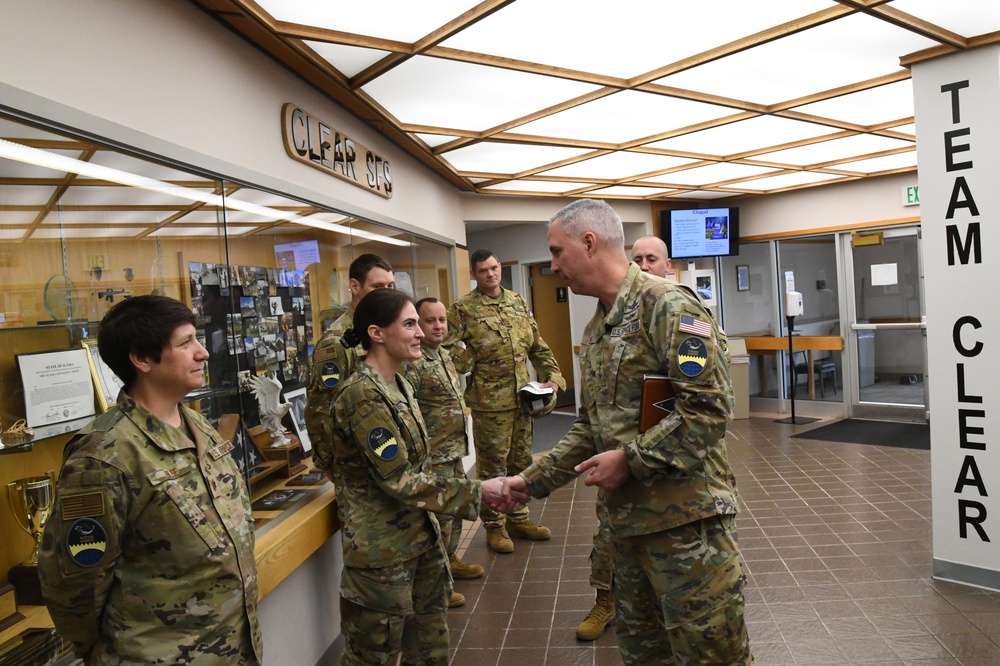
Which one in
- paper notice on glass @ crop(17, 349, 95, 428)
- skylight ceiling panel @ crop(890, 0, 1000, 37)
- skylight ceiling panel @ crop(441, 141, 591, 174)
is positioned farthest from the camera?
skylight ceiling panel @ crop(441, 141, 591, 174)

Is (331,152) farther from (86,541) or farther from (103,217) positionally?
(86,541)

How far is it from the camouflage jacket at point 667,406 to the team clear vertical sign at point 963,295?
2236mm

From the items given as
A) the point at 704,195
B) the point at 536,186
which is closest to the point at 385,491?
the point at 536,186

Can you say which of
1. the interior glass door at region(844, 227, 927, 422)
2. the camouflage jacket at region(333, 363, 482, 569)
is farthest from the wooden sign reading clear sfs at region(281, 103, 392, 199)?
the interior glass door at region(844, 227, 927, 422)

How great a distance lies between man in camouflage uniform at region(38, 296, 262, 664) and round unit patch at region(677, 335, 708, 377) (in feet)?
4.25

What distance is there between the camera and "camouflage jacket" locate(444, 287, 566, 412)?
4.77 meters

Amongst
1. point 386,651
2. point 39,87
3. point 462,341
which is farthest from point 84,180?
point 462,341

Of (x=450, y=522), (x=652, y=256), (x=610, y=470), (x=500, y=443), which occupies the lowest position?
(x=450, y=522)

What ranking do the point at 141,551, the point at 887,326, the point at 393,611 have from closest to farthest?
the point at 141,551 < the point at 393,611 < the point at 887,326

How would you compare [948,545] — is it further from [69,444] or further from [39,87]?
[39,87]

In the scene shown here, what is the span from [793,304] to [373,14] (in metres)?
7.57

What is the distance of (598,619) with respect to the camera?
351 cm

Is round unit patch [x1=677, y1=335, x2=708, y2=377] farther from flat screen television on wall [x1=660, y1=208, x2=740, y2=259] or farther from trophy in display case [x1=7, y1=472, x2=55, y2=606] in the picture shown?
flat screen television on wall [x1=660, y1=208, x2=740, y2=259]

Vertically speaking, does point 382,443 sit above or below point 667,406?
below
